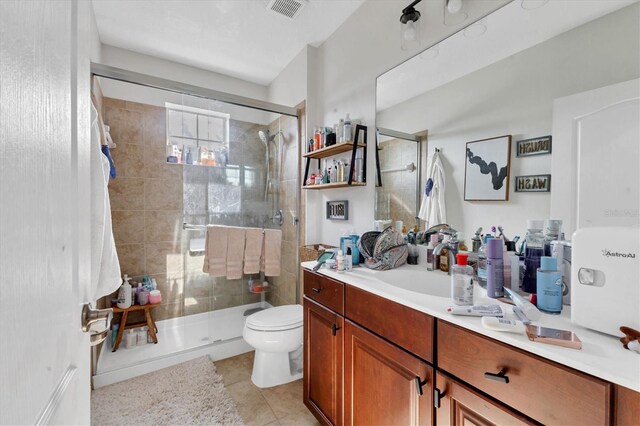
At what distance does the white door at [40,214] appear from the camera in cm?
29

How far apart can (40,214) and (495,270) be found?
3.80 ft

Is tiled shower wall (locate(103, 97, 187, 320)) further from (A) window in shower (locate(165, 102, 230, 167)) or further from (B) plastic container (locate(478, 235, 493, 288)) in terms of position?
(B) plastic container (locate(478, 235, 493, 288))

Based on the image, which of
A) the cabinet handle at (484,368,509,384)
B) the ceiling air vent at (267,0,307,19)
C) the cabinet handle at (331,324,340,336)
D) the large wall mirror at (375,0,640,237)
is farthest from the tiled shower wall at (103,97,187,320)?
the cabinet handle at (484,368,509,384)

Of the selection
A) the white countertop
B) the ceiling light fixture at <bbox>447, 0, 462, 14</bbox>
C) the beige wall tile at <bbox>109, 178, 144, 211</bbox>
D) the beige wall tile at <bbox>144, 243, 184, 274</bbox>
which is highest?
the ceiling light fixture at <bbox>447, 0, 462, 14</bbox>

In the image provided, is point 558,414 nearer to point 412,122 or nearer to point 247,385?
point 412,122

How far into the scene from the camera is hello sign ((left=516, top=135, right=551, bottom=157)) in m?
1.01

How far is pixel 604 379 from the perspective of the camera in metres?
0.55

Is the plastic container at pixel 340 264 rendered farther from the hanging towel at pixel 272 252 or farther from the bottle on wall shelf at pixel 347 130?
the hanging towel at pixel 272 252

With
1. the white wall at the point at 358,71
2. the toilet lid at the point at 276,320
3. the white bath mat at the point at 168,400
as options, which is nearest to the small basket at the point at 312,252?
the white wall at the point at 358,71

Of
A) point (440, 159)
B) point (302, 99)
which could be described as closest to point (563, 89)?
point (440, 159)

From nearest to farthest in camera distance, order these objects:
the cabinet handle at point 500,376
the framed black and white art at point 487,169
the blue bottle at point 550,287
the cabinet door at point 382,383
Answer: the cabinet handle at point 500,376, the blue bottle at point 550,287, the cabinet door at point 382,383, the framed black and white art at point 487,169

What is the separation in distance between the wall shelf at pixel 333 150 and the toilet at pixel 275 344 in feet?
3.85

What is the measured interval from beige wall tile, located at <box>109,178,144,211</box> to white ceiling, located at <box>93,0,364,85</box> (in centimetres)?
116

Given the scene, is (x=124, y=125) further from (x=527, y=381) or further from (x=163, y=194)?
(x=527, y=381)
